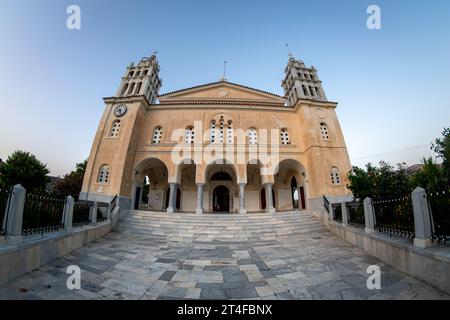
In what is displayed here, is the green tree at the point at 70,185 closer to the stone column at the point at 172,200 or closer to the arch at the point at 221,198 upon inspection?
the stone column at the point at 172,200

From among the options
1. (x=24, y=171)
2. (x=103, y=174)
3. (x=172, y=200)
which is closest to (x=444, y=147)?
(x=172, y=200)

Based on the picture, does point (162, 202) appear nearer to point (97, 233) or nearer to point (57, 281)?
point (97, 233)

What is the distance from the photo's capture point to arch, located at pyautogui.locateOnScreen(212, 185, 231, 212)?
760 inches

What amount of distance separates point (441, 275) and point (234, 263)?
4491 mm

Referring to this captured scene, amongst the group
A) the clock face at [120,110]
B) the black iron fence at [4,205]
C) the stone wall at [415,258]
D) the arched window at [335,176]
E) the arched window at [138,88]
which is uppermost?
the arched window at [138,88]

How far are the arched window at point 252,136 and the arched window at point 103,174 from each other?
1157cm

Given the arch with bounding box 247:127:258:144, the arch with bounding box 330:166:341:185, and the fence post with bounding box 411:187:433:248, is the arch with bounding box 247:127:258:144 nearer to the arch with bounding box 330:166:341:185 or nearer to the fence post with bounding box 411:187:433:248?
the arch with bounding box 330:166:341:185

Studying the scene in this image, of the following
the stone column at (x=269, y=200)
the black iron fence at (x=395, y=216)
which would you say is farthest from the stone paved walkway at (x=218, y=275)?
the stone column at (x=269, y=200)

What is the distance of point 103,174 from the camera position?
14758mm

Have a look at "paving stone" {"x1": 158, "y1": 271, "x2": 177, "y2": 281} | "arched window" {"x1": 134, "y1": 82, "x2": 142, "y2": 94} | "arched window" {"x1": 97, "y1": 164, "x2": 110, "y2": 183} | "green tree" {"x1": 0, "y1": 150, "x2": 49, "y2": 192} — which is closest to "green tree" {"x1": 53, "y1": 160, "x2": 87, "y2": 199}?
"green tree" {"x1": 0, "y1": 150, "x2": 49, "y2": 192}

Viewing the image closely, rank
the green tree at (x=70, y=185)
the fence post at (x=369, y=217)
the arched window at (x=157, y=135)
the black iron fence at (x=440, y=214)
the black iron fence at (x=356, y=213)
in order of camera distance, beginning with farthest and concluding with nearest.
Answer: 1. the green tree at (x=70, y=185)
2. the arched window at (x=157, y=135)
3. the black iron fence at (x=356, y=213)
4. the fence post at (x=369, y=217)
5. the black iron fence at (x=440, y=214)

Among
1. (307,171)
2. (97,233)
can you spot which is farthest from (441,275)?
(307,171)

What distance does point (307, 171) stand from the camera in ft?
51.3

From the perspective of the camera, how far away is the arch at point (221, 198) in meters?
19.3
